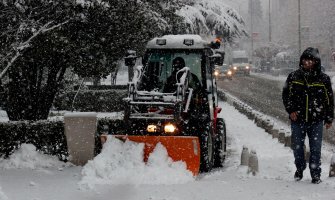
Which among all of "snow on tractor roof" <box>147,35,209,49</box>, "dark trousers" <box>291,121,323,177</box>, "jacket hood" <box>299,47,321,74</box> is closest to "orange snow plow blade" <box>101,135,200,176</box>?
"dark trousers" <box>291,121,323,177</box>

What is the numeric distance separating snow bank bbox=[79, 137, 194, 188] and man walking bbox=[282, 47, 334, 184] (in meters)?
1.88

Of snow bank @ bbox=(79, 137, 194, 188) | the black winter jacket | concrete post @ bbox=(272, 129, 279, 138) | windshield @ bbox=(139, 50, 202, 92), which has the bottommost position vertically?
concrete post @ bbox=(272, 129, 279, 138)

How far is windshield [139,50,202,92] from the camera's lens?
30.5ft

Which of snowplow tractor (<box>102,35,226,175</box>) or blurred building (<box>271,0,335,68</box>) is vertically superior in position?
blurred building (<box>271,0,335,68</box>)

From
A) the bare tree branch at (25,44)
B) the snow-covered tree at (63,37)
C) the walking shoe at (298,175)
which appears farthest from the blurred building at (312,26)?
the walking shoe at (298,175)

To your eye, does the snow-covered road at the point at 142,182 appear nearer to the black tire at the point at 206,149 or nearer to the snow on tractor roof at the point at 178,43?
the black tire at the point at 206,149

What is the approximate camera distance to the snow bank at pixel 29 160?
31.0 feet

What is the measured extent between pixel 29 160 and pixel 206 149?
11.5ft

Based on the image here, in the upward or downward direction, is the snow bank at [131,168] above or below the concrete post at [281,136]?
above

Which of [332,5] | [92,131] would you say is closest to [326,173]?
[92,131]

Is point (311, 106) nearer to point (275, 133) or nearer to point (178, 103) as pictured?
point (178, 103)

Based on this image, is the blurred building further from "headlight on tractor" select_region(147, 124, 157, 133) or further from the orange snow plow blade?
the orange snow plow blade

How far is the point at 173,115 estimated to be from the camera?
8.38m

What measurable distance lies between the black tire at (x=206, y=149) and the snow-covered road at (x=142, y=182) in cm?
16
